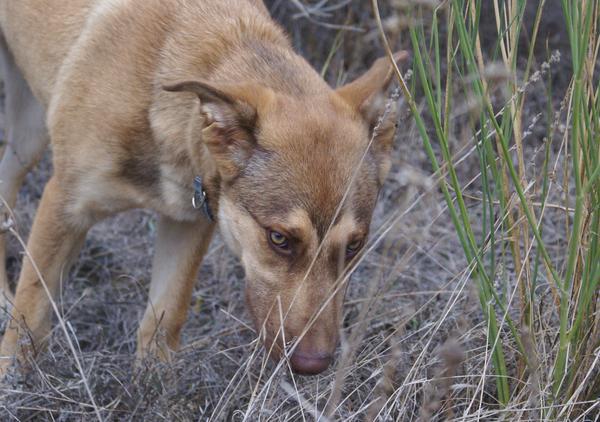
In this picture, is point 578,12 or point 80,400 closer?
point 578,12

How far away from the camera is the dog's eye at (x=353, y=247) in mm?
2939

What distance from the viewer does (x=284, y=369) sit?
285 centimetres

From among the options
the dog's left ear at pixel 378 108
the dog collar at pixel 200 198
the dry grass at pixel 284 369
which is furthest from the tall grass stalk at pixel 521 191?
the dog collar at pixel 200 198

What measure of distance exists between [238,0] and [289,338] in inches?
57.7

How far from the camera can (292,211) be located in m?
2.82

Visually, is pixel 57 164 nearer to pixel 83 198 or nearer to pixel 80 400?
pixel 83 198

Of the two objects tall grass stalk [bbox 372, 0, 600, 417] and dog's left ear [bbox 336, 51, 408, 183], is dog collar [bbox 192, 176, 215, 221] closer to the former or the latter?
dog's left ear [bbox 336, 51, 408, 183]

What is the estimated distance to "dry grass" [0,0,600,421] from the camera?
2779 mm

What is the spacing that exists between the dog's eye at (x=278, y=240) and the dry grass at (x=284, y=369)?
1.00 feet

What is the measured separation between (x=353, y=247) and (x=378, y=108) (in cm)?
47

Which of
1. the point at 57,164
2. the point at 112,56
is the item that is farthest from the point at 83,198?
the point at 112,56

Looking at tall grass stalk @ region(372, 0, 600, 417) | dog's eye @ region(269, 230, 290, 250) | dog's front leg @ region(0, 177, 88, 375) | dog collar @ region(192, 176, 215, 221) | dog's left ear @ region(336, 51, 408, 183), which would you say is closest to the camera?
tall grass stalk @ region(372, 0, 600, 417)

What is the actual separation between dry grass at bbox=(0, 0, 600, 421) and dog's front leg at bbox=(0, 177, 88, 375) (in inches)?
4.7

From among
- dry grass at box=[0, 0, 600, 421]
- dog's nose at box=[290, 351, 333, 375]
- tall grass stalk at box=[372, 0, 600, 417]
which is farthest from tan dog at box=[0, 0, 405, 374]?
tall grass stalk at box=[372, 0, 600, 417]
